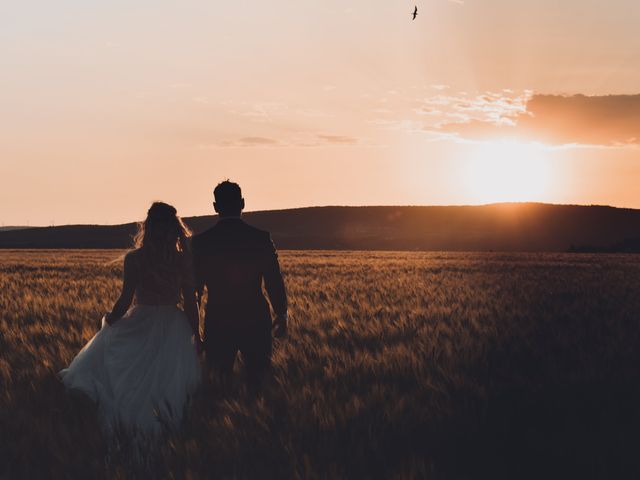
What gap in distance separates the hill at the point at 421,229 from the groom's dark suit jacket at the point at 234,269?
77.9m

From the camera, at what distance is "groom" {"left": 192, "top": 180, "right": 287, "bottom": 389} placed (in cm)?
533

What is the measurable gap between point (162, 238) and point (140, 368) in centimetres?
98

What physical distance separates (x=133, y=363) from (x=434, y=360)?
8.28 ft

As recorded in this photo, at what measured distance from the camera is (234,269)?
538 cm

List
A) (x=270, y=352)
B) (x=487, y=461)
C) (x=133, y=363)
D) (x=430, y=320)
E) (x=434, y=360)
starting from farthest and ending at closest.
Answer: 1. (x=430, y=320)
2. (x=434, y=360)
3. (x=270, y=352)
4. (x=133, y=363)
5. (x=487, y=461)

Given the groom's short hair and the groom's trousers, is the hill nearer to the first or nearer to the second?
the groom's trousers

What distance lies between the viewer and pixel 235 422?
4395 millimetres

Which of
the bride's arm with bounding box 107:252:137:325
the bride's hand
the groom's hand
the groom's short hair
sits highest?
the groom's short hair

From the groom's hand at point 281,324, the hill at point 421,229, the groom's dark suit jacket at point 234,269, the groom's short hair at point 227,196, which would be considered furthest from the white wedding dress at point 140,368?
the hill at point 421,229

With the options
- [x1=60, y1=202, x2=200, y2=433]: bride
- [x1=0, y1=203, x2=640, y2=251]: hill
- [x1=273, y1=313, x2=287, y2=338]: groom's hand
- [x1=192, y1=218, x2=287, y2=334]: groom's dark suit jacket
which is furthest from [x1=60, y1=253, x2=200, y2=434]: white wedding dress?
[x1=0, y1=203, x2=640, y2=251]: hill

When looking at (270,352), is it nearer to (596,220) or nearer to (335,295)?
(335,295)

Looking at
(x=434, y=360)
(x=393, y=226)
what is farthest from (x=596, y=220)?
(x=434, y=360)

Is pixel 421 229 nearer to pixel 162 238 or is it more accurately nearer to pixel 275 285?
pixel 275 285

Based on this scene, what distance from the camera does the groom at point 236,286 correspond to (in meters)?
5.33
